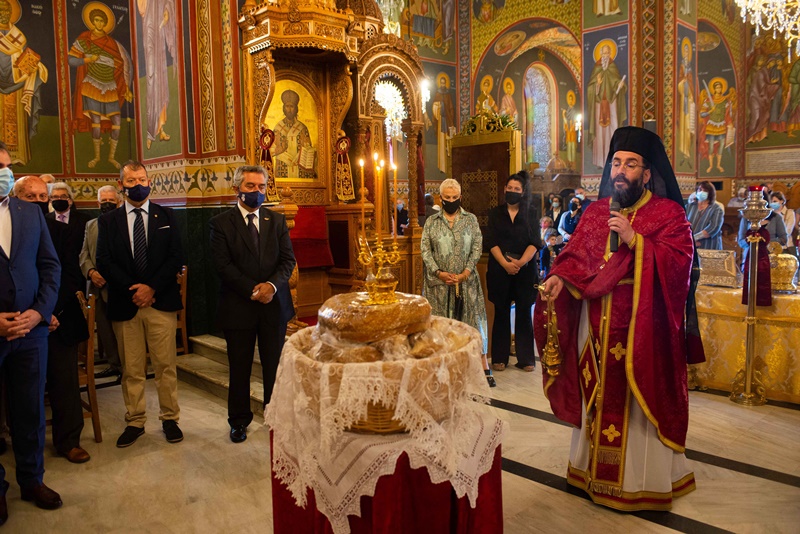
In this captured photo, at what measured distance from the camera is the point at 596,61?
468 inches

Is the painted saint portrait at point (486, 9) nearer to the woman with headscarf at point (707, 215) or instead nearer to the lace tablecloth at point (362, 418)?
the woman with headscarf at point (707, 215)

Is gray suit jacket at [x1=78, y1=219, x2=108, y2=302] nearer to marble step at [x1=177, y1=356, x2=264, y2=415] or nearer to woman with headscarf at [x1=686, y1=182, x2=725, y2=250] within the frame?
marble step at [x1=177, y1=356, x2=264, y2=415]

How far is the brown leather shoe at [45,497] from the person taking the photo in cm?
359

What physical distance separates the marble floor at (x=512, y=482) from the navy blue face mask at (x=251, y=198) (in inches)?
67.0

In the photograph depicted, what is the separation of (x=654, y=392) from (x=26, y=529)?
3.39m

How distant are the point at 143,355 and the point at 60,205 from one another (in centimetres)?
176

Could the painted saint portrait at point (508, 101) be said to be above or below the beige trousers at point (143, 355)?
above

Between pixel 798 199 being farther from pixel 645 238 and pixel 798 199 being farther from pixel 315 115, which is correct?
pixel 645 238

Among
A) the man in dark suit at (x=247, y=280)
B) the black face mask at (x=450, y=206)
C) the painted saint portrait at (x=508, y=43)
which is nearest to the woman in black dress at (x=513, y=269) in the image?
the black face mask at (x=450, y=206)

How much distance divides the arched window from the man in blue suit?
15097 mm

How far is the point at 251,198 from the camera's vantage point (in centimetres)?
451

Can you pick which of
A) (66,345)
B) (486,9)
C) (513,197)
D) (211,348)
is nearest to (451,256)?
(513,197)

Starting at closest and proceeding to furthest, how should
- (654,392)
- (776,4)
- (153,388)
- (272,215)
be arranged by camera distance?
(654,392), (272,215), (153,388), (776,4)

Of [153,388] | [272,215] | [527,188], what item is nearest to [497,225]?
[527,188]
